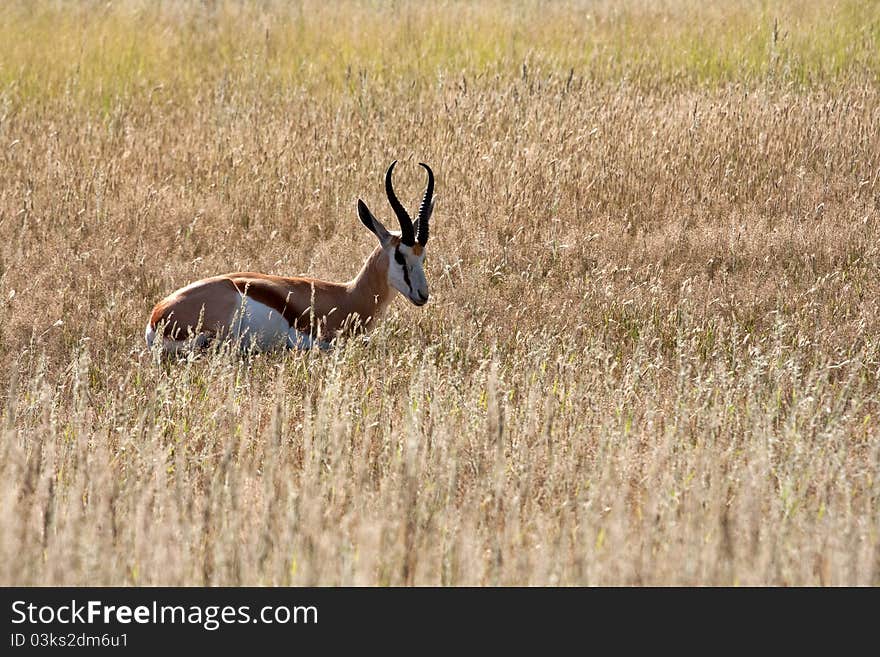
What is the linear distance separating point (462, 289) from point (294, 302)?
158 cm

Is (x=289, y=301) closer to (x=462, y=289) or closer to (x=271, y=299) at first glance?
(x=271, y=299)

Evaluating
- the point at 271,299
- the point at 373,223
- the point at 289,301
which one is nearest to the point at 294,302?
the point at 289,301

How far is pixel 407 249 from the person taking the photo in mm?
8578

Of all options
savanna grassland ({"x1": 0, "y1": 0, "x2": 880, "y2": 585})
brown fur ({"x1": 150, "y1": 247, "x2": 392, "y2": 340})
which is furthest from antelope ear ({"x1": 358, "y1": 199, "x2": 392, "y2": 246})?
savanna grassland ({"x1": 0, "y1": 0, "x2": 880, "y2": 585})

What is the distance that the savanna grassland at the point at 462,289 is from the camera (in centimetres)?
502

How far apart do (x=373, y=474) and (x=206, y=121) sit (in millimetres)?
7917

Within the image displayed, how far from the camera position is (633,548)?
488 centimetres

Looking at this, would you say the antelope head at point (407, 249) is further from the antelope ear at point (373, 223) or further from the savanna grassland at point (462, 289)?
the savanna grassland at point (462, 289)

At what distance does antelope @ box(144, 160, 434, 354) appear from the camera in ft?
26.3

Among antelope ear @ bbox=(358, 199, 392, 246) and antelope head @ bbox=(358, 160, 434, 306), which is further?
antelope ear @ bbox=(358, 199, 392, 246)

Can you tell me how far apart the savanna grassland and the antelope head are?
33 cm

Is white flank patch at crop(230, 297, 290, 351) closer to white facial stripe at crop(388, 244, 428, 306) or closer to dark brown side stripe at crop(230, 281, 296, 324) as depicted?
dark brown side stripe at crop(230, 281, 296, 324)
